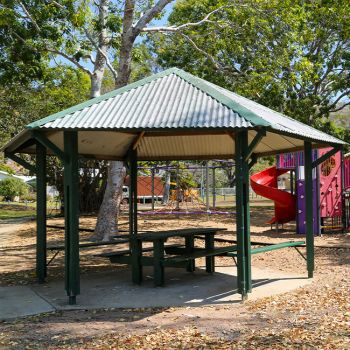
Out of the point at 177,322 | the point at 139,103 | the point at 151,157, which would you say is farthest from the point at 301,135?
the point at 151,157

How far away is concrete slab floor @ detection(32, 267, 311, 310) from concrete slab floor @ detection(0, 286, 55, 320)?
0.13m

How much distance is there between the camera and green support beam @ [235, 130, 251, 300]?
23.2 feet

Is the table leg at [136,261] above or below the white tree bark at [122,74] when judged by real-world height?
below

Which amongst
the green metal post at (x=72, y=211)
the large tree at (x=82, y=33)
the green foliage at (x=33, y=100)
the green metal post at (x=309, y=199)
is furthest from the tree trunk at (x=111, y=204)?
the green foliage at (x=33, y=100)

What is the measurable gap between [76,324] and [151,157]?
249 inches

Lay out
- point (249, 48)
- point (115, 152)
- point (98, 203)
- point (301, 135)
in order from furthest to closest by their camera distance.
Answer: point (98, 203)
point (249, 48)
point (115, 152)
point (301, 135)

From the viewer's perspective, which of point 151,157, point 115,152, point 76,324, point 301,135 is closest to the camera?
point 76,324

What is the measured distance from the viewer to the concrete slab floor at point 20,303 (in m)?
6.65

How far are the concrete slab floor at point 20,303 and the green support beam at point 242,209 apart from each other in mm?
2628

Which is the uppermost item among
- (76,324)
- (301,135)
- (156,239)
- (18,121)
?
(18,121)

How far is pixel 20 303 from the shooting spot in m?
7.22

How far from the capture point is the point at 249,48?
64.3 ft

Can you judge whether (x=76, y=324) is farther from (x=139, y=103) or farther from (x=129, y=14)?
(x=129, y=14)

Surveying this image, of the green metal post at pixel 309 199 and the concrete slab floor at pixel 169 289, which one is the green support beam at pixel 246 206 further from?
the green metal post at pixel 309 199
